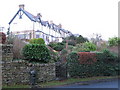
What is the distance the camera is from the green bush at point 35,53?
30.2ft

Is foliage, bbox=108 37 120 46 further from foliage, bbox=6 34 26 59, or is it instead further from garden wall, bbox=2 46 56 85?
foliage, bbox=6 34 26 59

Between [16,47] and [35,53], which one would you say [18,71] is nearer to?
[35,53]

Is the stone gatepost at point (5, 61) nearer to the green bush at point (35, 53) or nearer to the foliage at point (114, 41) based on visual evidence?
the green bush at point (35, 53)

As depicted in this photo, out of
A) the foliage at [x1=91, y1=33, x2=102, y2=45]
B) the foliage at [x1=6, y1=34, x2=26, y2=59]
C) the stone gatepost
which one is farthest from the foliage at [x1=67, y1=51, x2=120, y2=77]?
the foliage at [x1=91, y1=33, x2=102, y2=45]

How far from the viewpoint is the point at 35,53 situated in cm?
929

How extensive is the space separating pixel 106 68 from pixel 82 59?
2.36 metres

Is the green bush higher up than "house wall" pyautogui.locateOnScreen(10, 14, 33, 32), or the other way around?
"house wall" pyautogui.locateOnScreen(10, 14, 33, 32)

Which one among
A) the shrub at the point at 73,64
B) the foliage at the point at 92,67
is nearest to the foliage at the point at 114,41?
the foliage at the point at 92,67

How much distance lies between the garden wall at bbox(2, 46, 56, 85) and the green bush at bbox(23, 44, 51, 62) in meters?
0.46

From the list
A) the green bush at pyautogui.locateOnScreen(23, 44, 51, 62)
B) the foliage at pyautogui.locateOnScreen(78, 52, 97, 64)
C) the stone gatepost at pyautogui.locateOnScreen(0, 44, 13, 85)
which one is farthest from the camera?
the foliage at pyautogui.locateOnScreen(78, 52, 97, 64)

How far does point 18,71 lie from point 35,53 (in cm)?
153

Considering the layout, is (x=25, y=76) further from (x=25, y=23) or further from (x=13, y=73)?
(x=25, y=23)

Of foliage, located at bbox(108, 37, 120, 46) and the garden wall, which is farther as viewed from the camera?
foliage, located at bbox(108, 37, 120, 46)

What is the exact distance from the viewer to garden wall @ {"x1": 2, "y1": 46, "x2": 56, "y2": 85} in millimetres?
7957
